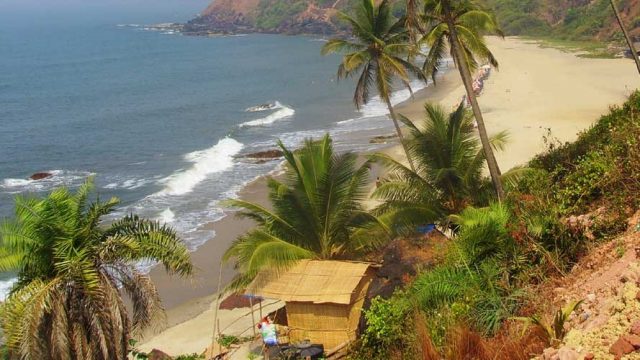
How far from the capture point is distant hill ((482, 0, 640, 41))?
81438 millimetres

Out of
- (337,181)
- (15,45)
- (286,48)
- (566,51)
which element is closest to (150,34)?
(15,45)

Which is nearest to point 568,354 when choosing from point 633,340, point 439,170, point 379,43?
point 633,340

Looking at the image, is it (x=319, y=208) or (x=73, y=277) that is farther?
(x=319, y=208)

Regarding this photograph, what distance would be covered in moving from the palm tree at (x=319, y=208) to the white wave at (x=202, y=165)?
2185 cm

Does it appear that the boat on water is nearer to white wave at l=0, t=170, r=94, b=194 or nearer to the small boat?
the small boat

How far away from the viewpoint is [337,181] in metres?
14.1

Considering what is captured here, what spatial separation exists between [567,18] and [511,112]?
58.1 meters

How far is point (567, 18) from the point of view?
9594cm

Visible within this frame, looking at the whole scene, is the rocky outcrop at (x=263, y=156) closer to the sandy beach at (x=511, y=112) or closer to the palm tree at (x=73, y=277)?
the sandy beach at (x=511, y=112)

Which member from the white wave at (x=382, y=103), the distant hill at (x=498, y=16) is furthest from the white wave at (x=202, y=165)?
the distant hill at (x=498, y=16)

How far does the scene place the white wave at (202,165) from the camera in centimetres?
3625

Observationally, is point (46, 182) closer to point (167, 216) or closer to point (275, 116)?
point (167, 216)

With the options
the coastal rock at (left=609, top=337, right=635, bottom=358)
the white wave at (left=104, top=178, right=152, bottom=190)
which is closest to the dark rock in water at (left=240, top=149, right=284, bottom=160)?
the white wave at (left=104, top=178, right=152, bottom=190)

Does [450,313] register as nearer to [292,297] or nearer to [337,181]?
[292,297]
